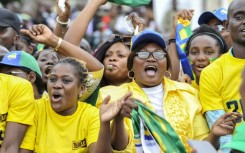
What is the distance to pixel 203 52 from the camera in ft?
27.7

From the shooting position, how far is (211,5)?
24094 millimetres

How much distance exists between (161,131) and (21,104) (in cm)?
129

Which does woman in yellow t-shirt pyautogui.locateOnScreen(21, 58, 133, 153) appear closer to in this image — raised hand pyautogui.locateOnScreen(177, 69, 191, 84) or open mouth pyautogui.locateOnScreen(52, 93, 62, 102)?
open mouth pyautogui.locateOnScreen(52, 93, 62, 102)

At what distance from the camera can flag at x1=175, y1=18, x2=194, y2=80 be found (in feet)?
29.0

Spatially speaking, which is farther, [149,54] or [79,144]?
[149,54]

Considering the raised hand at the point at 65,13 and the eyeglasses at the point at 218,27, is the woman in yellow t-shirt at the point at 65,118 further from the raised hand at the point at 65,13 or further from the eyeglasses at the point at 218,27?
the eyeglasses at the point at 218,27

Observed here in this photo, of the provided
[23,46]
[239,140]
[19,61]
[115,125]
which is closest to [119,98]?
[115,125]

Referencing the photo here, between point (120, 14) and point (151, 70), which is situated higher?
point (120, 14)

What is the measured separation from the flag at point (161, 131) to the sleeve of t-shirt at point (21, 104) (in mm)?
992

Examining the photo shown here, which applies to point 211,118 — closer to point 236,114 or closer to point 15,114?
point 236,114

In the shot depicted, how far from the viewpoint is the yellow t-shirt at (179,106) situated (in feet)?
24.5

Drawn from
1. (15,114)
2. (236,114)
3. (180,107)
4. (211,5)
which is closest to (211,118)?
(180,107)

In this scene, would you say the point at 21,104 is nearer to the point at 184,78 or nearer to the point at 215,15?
the point at 184,78

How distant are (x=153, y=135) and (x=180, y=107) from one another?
28.7 inches
